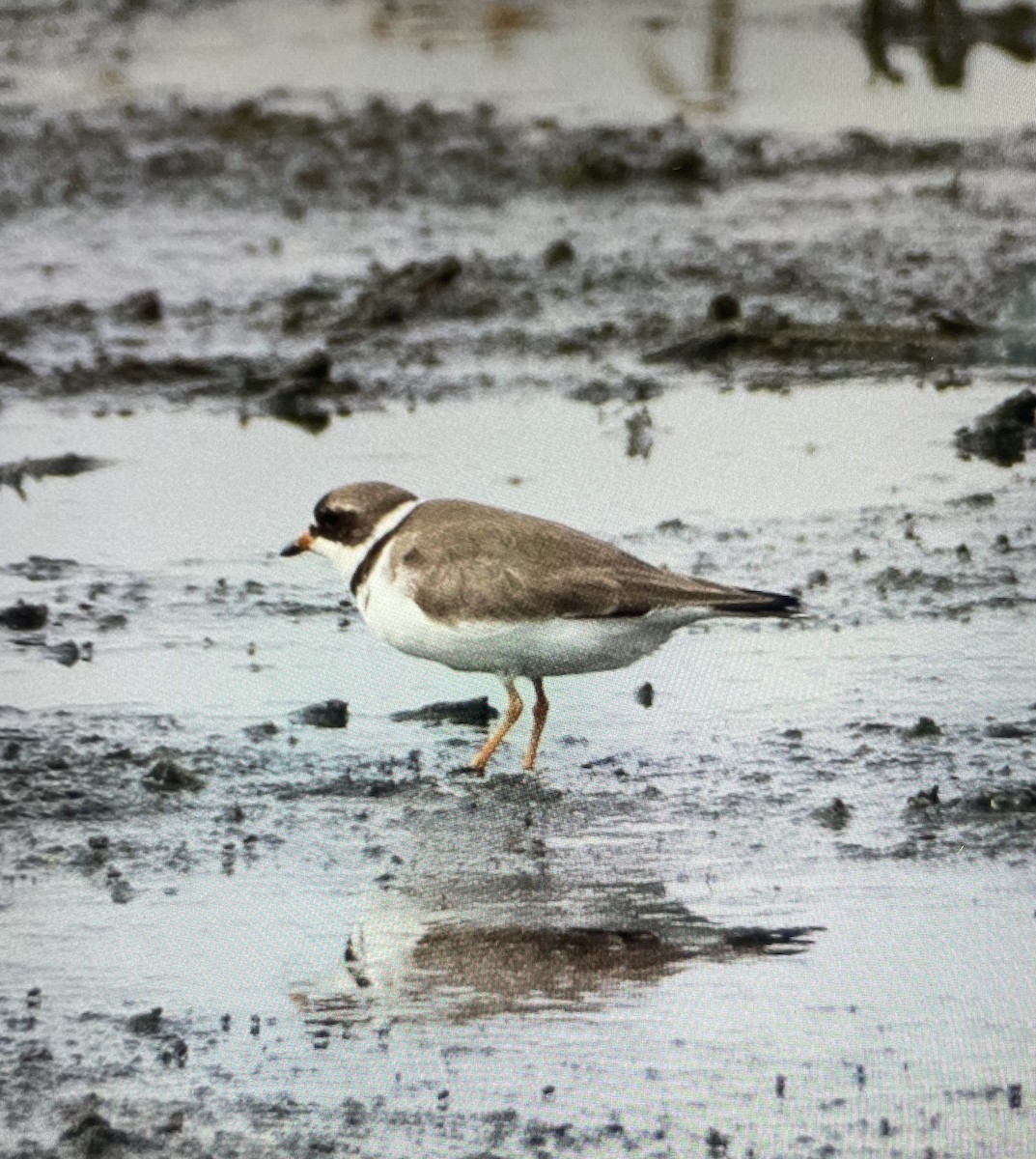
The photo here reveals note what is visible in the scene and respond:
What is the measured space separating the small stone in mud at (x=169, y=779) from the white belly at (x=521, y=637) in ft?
2.23

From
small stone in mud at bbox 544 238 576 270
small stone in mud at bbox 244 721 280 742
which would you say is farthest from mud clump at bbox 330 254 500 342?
small stone in mud at bbox 244 721 280 742

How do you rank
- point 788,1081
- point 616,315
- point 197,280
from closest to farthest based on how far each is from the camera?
point 788,1081
point 616,315
point 197,280

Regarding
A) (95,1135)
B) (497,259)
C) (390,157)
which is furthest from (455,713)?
(390,157)

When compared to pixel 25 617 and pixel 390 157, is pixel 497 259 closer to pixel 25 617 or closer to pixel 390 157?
pixel 390 157

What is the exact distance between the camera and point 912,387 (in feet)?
35.6

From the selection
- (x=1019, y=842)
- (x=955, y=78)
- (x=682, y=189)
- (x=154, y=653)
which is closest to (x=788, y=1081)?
(x=1019, y=842)

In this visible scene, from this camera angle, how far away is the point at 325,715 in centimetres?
708

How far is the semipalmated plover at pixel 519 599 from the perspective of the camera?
656 centimetres

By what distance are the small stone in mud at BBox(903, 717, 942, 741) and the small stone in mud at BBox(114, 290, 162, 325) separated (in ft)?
22.7

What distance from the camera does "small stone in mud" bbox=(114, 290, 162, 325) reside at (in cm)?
1284

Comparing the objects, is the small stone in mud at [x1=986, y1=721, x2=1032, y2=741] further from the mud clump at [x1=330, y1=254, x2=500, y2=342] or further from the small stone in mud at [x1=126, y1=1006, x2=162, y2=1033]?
the mud clump at [x1=330, y1=254, x2=500, y2=342]

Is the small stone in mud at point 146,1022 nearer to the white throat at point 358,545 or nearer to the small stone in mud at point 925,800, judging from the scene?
the small stone in mud at point 925,800

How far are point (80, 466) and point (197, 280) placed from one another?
12.9 ft

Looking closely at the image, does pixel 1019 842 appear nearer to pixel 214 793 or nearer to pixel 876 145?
pixel 214 793
